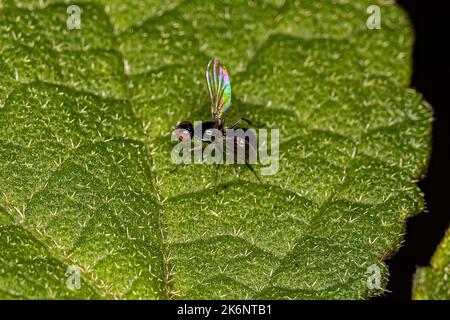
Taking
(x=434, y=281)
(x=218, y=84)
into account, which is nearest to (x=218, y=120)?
(x=218, y=84)

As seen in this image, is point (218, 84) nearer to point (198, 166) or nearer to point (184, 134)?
point (184, 134)

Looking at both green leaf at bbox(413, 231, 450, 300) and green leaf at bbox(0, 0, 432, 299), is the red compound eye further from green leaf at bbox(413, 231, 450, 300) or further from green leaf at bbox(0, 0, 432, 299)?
green leaf at bbox(413, 231, 450, 300)

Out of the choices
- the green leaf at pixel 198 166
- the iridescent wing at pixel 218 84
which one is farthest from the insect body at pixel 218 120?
the green leaf at pixel 198 166

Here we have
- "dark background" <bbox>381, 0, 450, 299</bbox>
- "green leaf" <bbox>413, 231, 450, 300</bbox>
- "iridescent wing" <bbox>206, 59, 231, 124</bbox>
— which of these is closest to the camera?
"green leaf" <bbox>413, 231, 450, 300</bbox>

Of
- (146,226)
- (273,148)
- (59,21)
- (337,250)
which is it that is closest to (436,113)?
(273,148)

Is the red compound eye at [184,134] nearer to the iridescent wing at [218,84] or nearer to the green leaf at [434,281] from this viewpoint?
the iridescent wing at [218,84]

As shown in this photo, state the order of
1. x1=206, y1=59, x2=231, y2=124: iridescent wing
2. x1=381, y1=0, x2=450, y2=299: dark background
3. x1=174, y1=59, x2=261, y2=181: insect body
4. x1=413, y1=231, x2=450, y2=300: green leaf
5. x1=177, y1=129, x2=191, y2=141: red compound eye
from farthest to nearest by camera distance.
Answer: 1. x1=206, y1=59, x2=231, y2=124: iridescent wing
2. x1=174, y1=59, x2=261, y2=181: insect body
3. x1=177, y1=129, x2=191, y2=141: red compound eye
4. x1=381, y1=0, x2=450, y2=299: dark background
5. x1=413, y1=231, x2=450, y2=300: green leaf

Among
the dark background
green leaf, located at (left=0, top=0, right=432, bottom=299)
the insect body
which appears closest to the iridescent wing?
the insect body
